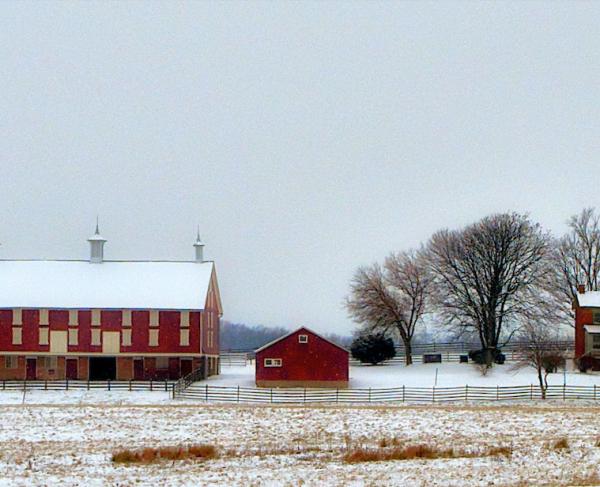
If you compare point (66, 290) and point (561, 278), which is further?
point (561, 278)

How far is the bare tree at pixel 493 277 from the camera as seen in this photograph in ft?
242

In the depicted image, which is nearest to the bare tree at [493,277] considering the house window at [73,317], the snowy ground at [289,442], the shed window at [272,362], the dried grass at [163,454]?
the shed window at [272,362]

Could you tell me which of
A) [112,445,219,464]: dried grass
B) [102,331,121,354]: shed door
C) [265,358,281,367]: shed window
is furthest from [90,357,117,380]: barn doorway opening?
[112,445,219,464]: dried grass

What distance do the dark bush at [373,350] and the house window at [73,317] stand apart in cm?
2155

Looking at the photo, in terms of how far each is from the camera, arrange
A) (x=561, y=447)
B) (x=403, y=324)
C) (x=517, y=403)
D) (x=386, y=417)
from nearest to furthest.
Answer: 1. (x=561, y=447)
2. (x=386, y=417)
3. (x=517, y=403)
4. (x=403, y=324)

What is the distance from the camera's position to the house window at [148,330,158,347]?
65.4 m

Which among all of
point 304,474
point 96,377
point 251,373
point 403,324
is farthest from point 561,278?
point 304,474

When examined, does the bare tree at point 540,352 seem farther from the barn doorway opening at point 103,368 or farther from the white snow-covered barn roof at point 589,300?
the barn doorway opening at point 103,368

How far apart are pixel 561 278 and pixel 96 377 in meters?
39.6

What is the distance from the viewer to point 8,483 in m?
24.0

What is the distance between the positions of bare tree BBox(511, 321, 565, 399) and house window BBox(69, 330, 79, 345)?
2875 cm

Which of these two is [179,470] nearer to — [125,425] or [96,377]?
[125,425]

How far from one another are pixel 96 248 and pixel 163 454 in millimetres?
45488

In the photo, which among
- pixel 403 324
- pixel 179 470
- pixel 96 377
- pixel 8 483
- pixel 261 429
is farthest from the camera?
pixel 403 324
